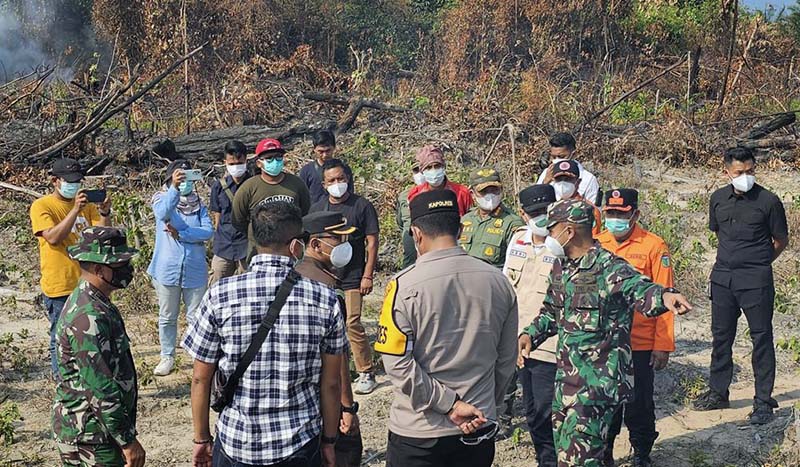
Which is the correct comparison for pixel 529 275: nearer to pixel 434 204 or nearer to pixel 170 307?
pixel 434 204

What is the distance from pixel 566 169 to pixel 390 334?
3.12 meters

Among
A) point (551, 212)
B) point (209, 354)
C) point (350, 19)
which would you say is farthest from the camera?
point (350, 19)

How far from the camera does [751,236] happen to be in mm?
6207

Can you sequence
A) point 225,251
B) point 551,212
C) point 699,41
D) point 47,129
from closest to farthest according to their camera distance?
point 551,212 < point 225,251 < point 47,129 < point 699,41

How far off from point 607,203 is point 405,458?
238 cm

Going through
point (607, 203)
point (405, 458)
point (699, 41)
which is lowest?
point (405, 458)

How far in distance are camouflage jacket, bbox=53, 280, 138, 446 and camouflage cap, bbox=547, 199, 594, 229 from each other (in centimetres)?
212

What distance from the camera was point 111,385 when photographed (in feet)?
11.9

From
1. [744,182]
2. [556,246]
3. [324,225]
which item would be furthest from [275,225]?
[744,182]

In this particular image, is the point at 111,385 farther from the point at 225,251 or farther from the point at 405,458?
the point at 225,251

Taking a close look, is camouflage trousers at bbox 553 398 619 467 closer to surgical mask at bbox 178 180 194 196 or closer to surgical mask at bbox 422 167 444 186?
surgical mask at bbox 422 167 444 186

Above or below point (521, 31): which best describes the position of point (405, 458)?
below

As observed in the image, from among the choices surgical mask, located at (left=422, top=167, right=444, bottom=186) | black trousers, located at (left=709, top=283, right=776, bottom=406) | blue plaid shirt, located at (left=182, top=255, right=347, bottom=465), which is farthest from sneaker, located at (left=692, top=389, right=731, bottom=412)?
blue plaid shirt, located at (left=182, top=255, right=347, bottom=465)

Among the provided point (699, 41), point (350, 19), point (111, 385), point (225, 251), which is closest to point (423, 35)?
point (350, 19)
